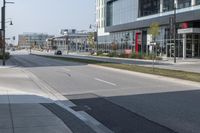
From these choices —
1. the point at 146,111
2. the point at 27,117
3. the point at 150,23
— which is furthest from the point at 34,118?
the point at 150,23

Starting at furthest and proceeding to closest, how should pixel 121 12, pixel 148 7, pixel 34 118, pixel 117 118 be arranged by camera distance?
pixel 121 12, pixel 148 7, pixel 117 118, pixel 34 118

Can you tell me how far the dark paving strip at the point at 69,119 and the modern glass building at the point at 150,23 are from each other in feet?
157

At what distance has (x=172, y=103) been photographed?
14.1m

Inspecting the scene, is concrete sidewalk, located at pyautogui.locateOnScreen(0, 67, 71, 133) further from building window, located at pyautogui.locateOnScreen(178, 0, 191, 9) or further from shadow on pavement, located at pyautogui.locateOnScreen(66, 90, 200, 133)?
building window, located at pyautogui.locateOnScreen(178, 0, 191, 9)

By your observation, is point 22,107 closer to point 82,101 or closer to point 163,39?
point 82,101

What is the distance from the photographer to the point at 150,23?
8006 cm

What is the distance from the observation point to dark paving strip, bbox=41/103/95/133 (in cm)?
984

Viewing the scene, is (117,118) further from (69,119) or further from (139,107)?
(139,107)

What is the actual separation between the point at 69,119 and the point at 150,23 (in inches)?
2762

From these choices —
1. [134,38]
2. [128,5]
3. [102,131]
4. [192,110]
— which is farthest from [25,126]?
[128,5]

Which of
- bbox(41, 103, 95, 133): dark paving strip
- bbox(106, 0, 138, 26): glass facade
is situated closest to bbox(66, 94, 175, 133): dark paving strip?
bbox(41, 103, 95, 133): dark paving strip

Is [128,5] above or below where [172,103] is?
above

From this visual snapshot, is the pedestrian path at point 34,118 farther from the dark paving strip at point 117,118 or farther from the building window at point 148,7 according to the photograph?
the building window at point 148,7

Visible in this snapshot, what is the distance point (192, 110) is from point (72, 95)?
6.08 metres
